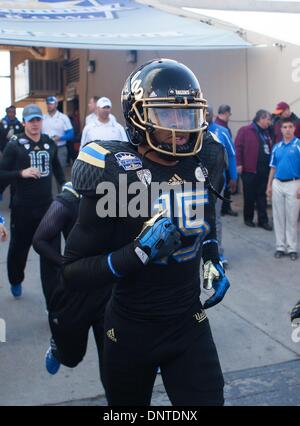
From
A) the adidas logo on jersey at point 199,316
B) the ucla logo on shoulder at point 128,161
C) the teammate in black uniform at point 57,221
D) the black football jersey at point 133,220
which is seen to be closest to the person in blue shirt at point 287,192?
the teammate in black uniform at point 57,221

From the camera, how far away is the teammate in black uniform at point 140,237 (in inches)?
88.9

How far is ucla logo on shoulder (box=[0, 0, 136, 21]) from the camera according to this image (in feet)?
31.1

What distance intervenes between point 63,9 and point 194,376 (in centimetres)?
870

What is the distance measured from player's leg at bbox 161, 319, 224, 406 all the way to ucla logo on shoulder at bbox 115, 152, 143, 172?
685mm

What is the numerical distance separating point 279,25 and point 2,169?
18.5ft

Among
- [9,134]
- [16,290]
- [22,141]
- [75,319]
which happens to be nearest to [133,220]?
[75,319]

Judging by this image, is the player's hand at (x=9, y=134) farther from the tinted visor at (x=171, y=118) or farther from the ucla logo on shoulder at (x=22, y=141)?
the tinted visor at (x=171, y=118)

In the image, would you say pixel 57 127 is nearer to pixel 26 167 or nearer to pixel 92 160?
pixel 26 167

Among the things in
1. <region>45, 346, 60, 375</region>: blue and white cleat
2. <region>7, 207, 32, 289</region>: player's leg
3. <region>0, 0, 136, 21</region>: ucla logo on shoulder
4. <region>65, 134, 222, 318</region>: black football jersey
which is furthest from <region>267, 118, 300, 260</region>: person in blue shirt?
<region>65, 134, 222, 318</region>: black football jersey

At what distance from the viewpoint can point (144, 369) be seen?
7.74 ft

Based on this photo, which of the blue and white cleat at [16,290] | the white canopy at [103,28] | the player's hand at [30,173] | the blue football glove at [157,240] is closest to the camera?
the blue football glove at [157,240]

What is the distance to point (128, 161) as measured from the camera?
2275 mm

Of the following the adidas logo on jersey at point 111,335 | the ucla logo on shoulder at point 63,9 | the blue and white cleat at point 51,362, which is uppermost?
the ucla logo on shoulder at point 63,9

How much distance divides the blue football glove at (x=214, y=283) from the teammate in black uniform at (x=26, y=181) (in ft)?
9.86
